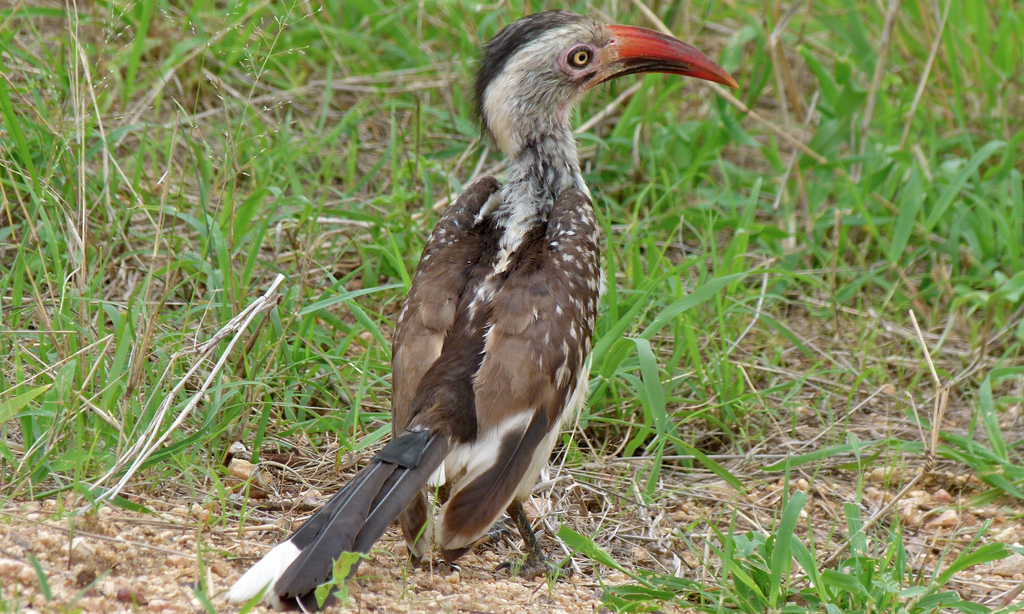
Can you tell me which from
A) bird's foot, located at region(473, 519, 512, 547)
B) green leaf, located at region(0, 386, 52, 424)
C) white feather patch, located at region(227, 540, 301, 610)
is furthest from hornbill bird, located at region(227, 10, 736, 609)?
green leaf, located at region(0, 386, 52, 424)

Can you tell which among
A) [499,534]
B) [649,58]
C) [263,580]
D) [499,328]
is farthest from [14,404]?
[649,58]

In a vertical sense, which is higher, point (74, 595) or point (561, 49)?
point (561, 49)

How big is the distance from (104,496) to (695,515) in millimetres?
1999

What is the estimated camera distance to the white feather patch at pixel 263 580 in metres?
2.42

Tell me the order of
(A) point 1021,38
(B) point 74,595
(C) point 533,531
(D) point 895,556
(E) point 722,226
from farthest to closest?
(A) point 1021,38 → (E) point 722,226 → (C) point 533,531 → (D) point 895,556 → (B) point 74,595

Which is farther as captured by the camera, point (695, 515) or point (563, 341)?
point (695, 515)

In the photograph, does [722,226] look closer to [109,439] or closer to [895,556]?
[895,556]

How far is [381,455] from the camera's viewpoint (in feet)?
9.21

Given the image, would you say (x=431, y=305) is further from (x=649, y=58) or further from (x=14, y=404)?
(x=649, y=58)

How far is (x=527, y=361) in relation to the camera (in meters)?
3.10

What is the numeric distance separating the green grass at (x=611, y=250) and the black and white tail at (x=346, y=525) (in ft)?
1.71

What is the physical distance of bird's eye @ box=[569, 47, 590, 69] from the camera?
4.18m

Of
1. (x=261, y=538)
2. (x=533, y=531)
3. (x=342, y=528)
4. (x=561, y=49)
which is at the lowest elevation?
(x=533, y=531)

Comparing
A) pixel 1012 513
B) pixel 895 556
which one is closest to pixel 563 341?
pixel 895 556
